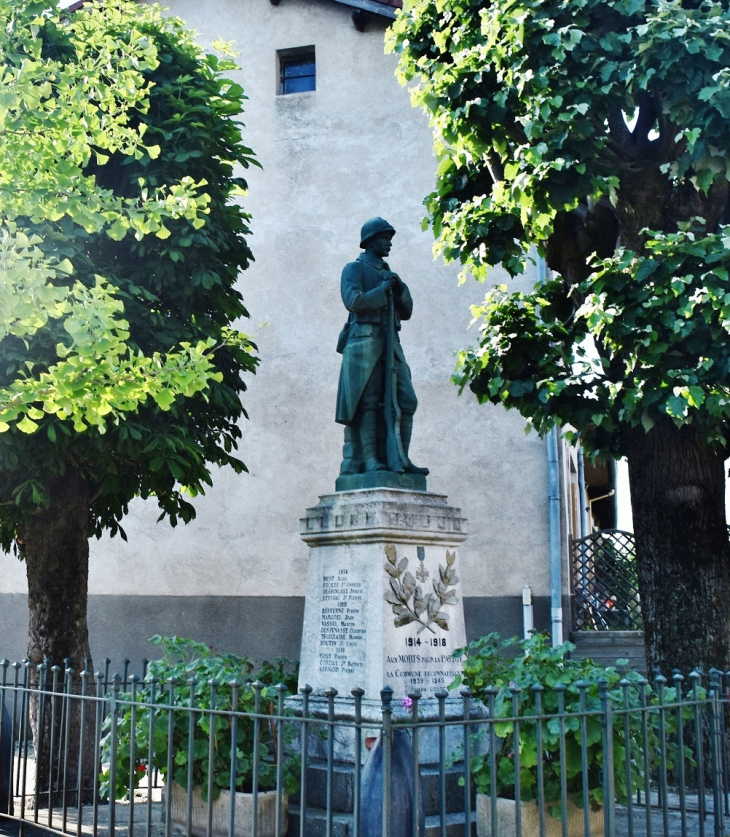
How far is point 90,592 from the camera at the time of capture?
1344 centimetres

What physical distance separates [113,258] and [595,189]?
450 centimetres

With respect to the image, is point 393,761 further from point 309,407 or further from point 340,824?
point 309,407

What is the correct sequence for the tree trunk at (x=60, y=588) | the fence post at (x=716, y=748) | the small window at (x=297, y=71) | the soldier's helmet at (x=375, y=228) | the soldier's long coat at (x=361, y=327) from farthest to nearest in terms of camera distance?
the small window at (x=297, y=71) → the tree trunk at (x=60, y=588) → the soldier's helmet at (x=375, y=228) → the soldier's long coat at (x=361, y=327) → the fence post at (x=716, y=748)

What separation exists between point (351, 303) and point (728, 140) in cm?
310

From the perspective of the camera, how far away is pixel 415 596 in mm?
6711

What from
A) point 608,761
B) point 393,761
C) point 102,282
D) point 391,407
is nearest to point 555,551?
point 391,407

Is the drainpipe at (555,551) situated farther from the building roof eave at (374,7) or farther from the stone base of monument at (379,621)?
the building roof eave at (374,7)

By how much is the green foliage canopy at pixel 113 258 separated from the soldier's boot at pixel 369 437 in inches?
49.2

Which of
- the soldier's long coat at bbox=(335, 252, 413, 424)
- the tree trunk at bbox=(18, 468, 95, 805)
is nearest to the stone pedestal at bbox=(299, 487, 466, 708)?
the soldier's long coat at bbox=(335, 252, 413, 424)

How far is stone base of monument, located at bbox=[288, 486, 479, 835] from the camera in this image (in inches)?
252

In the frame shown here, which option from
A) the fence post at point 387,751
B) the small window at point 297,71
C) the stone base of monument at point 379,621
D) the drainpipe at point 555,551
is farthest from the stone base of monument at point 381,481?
the small window at point 297,71

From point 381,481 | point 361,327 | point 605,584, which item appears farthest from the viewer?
point 605,584

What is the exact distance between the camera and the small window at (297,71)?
14.2 m

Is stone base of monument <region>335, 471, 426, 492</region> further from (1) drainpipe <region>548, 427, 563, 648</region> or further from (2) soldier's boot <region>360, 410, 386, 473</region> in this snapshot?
(1) drainpipe <region>548, 427, 563, 648</region>
